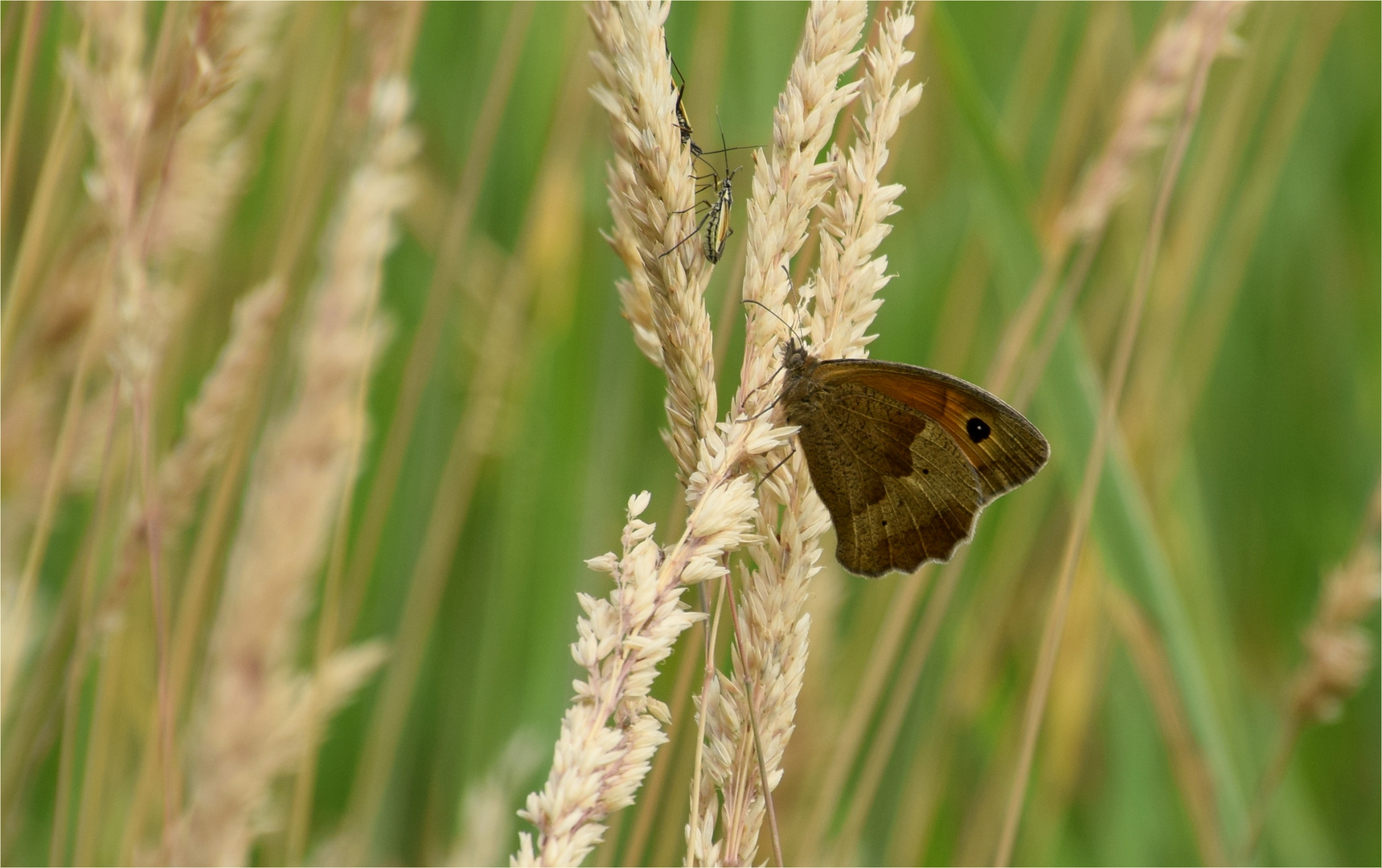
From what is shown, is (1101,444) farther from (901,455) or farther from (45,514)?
(45,514)

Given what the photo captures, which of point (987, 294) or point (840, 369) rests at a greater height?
point (987, 294)

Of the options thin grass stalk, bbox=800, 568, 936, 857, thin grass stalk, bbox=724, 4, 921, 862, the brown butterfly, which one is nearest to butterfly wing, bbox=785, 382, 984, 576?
the brown butterfly

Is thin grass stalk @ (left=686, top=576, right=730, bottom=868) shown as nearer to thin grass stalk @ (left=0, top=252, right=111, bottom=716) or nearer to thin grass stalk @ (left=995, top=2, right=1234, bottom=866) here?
thin grass stalk @ (left=995, top=2, right=1234, bottom=866)

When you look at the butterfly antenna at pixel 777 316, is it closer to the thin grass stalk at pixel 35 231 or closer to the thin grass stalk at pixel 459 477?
the thin grass stalk at pixel 459 477

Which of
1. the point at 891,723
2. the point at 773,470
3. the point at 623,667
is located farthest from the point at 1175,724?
the point at 623,667

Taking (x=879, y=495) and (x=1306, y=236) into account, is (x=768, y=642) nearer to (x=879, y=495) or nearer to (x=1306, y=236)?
(x=879, y=495)

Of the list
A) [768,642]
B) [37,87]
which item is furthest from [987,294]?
[37,87]
